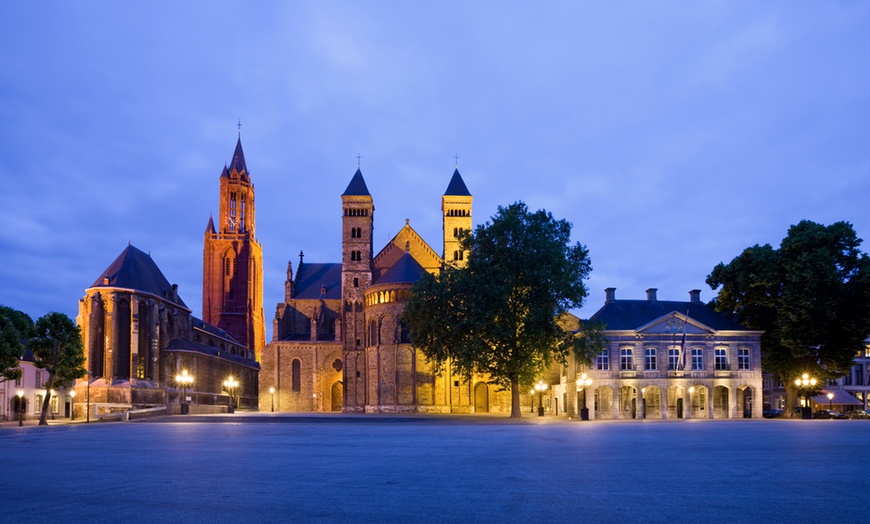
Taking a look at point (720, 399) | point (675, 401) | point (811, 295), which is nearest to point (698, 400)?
point (675, 401)

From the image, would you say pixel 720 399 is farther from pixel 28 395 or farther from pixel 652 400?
pixel 28 395

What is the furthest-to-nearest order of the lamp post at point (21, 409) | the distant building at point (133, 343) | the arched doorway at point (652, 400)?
the distant building at point (133, 343) < the arched doorway at point (652, 400) < the lamp post at point (21, 409)

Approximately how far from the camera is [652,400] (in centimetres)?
6328

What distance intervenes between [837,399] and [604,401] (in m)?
26.4

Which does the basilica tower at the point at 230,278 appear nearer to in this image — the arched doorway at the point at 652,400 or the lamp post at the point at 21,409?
the lamp post at the point at 21,409

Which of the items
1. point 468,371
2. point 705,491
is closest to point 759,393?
point 468,371

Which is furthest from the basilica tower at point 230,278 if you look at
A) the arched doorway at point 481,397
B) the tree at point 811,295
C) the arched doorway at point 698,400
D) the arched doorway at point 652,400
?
the tree at point 811,295

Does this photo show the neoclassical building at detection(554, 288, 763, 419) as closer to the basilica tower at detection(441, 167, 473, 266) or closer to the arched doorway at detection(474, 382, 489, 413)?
the arched doorway at detection(474, 382, 489, 413)

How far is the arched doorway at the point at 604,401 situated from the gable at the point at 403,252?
2997cm

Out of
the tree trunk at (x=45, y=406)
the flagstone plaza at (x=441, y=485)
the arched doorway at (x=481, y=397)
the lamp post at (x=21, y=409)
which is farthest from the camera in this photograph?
the arched doorway at (x=481, y=397)

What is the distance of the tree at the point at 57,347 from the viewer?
53938 mm

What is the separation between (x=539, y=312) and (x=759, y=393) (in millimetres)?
23572

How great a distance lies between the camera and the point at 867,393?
79.6 metres

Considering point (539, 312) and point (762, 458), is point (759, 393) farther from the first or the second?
point (762, 458)
